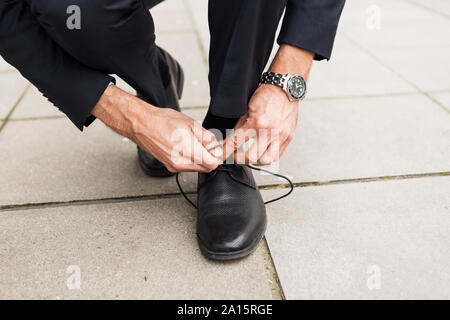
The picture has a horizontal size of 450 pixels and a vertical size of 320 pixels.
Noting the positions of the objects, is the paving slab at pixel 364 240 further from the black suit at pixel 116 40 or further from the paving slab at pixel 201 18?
the paving slab at pixel 201 18

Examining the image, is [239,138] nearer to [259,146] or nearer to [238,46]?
[259,146]

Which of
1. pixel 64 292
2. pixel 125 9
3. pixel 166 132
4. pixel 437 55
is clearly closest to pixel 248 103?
pixel 166 132

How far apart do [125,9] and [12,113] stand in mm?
1042

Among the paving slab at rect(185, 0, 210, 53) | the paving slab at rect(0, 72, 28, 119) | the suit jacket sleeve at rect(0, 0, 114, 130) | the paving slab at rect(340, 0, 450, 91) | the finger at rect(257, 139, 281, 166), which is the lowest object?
the paving slab at rect(0, 72, 28, 119)

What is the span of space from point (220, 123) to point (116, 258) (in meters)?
0.45

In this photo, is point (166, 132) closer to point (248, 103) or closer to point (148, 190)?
point (248, 103)

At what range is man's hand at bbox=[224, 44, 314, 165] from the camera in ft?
2.99

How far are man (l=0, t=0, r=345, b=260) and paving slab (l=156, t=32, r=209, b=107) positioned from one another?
80 cm

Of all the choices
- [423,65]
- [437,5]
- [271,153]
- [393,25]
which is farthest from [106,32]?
[437,5]

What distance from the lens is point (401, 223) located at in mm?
1030

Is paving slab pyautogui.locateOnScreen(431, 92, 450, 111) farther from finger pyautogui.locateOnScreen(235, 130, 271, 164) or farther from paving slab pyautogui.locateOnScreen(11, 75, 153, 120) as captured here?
paving slab pyautogui.locateOnScreen(11, 75, 153, 120)

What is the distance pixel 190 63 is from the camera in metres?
2.13

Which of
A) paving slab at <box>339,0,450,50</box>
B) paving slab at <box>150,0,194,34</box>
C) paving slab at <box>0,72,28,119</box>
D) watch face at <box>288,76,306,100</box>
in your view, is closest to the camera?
watch face at <box>288,76,306,100</box>

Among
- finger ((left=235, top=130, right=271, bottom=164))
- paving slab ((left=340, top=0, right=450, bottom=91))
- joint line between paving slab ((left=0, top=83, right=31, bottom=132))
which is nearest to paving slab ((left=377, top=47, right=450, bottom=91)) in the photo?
paving slab ((left=340, top=0, right=450, bottom=91))
